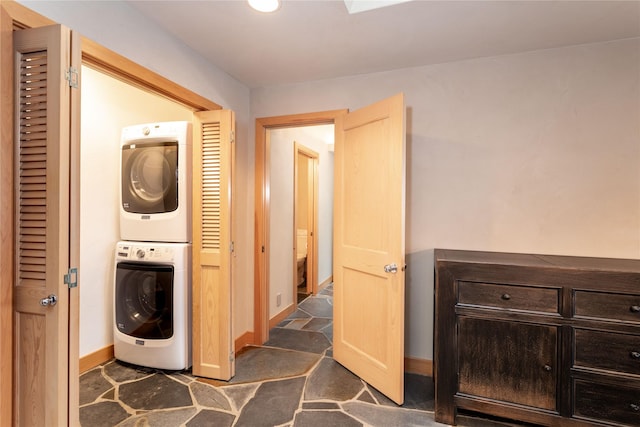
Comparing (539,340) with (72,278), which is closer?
(72,278)

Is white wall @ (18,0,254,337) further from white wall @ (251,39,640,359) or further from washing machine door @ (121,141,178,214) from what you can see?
white wall @ (251,39,640,359)

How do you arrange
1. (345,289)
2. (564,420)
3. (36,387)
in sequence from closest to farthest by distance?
(36,387), (564,420), (345,289)

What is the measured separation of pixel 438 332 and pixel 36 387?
1.95 meters

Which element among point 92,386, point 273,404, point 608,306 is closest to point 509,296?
point 608,306

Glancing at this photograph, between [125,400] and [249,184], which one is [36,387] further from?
[249,184]

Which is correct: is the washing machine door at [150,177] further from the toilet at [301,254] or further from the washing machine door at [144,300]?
the toilet at [301,254]

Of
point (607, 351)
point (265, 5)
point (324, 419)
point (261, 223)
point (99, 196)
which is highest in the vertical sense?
point (265, 5)

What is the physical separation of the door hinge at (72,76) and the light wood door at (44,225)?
0.05ft

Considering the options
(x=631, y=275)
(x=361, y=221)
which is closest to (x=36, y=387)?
(x=361, y=221)

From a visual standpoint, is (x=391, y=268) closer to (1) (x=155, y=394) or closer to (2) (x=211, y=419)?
(2) (x=211, y=419)

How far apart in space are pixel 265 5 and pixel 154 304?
223 centimetres

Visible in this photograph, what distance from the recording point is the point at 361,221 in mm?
2365

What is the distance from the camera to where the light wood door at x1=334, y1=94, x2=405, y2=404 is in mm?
2041

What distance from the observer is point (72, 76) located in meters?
1.27
